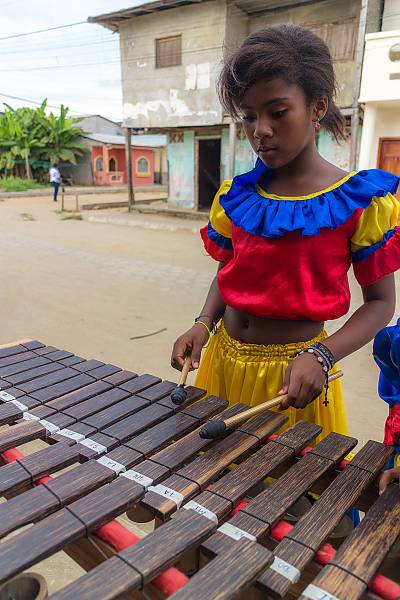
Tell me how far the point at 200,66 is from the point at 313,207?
1207cm

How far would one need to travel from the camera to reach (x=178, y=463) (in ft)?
3.81

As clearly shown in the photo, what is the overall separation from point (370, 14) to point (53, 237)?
324 inches

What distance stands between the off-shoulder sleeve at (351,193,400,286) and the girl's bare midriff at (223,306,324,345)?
0.26 metres

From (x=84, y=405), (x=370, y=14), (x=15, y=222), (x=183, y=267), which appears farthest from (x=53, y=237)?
(x=84, y=405)

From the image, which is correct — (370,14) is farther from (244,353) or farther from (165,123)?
(244,353)

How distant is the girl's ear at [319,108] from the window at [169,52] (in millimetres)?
12419

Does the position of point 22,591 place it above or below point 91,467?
below

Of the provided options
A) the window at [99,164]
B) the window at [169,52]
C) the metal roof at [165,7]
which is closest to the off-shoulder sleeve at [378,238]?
the metal roof at [165,7]

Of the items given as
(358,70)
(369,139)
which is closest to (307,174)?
(369,139)

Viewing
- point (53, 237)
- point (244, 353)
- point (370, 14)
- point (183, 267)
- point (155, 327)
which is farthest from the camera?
point (53, 237)

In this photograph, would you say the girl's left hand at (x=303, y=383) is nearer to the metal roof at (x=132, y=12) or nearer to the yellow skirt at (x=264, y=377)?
the yellow skirt at (x=264, y=377)

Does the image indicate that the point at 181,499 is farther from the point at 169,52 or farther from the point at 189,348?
the point at 169,52

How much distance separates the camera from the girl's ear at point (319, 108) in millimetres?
1332

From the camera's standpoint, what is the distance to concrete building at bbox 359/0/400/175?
8711 millimetres
